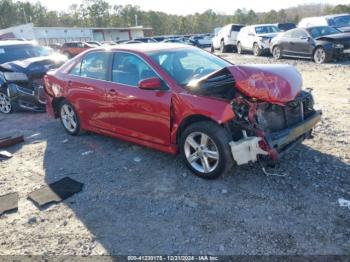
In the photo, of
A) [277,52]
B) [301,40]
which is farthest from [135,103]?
[277,52]

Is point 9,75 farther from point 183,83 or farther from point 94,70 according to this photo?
point 183,83

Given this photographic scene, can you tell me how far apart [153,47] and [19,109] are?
529 cm

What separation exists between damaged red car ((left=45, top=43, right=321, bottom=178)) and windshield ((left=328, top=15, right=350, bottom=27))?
14.3 metres

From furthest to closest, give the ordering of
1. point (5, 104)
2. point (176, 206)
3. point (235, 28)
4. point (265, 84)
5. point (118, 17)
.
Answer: point (118, 17), point (235, 28), point (5, 104), point (265, 84), point (176, 206)

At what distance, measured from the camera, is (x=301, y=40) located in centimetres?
1458

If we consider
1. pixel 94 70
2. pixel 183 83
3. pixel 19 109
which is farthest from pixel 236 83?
pixel 19 109

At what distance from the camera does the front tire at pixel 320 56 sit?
43.7ft

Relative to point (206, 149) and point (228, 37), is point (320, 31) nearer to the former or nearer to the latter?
point (228, 37)

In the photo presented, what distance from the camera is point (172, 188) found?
4270 millimetres

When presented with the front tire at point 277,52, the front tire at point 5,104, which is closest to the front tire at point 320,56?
the front tire at point 277,52

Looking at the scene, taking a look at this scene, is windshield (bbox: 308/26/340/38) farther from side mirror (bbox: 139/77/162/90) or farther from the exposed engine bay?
side mirror (bbox: 139/77/162/90)

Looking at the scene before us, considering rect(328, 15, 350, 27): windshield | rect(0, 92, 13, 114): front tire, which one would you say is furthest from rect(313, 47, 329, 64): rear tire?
rect(0, 92, 13, 114): front tire

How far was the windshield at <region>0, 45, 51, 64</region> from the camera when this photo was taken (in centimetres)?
946

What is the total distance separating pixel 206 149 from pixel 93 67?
2556 mm
